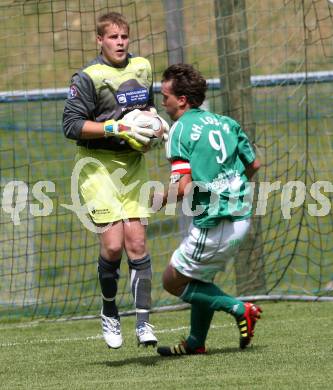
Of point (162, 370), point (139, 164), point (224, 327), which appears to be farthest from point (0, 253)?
point (162, 370)

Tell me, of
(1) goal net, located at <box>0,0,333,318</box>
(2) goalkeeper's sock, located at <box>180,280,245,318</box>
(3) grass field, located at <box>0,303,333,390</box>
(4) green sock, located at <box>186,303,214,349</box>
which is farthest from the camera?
(1) goal net, located at <box>0,0,333,318</box>

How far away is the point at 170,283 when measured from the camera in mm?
6105

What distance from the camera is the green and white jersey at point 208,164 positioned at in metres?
5.88

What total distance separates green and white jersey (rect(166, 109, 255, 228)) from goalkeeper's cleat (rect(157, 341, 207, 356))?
775 millimetres

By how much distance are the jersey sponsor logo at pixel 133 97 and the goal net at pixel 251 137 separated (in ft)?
8.05

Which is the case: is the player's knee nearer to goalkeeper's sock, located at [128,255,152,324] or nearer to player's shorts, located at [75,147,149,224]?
goalkeeper's sock, located at [128,255,152,324]

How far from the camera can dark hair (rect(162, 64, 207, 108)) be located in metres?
6.07

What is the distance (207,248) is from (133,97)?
1009 millimetres

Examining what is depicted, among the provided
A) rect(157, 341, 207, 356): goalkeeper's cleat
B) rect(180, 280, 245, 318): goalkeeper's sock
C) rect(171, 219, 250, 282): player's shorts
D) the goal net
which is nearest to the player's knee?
rect(171, 219, 250, 282): player's shorts

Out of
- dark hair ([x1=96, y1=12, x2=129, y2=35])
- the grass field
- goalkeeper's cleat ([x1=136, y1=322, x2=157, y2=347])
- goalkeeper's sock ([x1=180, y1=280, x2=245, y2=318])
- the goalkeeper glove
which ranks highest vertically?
dark hair ([x1=96, y1=12, x2=129, y2=35])

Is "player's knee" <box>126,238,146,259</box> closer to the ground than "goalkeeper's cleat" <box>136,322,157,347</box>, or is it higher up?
higher up

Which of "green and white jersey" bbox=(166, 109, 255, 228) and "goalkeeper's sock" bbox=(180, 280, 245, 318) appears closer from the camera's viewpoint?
"green and white jersey" bbox=(166, 109, 255, 228)

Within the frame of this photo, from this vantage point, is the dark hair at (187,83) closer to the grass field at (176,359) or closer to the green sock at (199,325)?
the green sock at (199,325)

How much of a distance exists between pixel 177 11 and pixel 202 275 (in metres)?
3.48
